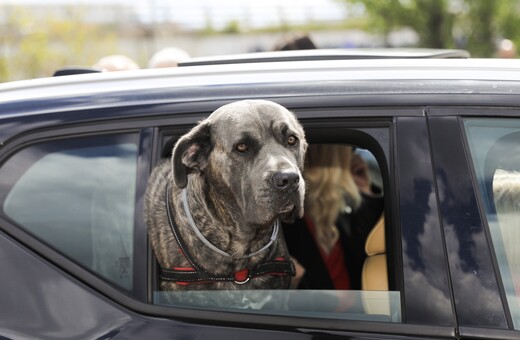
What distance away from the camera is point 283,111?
2.38 m

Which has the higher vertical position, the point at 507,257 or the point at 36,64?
the point at 36,64

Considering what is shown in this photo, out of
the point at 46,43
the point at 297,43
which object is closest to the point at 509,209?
the point at 297,43

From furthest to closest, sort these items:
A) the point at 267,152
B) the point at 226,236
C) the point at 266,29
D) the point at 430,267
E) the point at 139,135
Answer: the point at 266,29, the point at 226,236, the point at 267,152, the point at 139,135, the point at 430,267

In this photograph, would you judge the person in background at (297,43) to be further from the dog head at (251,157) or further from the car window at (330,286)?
the dog head at (251,157)

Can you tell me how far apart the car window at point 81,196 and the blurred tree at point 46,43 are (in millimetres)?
26090

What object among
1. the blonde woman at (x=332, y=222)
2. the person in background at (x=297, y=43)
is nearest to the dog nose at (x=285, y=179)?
the blonde woman at (x=332, y=222)

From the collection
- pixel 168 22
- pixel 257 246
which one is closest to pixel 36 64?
pixel 168 22

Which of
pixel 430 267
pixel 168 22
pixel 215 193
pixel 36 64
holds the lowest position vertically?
pixel 430 267

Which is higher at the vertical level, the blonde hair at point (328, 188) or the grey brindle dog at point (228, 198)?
the blonde hair at point (328, 188)

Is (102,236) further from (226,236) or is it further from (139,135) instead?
(226,236)

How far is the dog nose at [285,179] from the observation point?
2426mm

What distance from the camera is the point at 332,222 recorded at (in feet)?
13.2

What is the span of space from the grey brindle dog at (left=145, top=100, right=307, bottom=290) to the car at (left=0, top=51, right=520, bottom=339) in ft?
0.30

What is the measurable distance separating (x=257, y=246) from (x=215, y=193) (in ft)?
0.89
